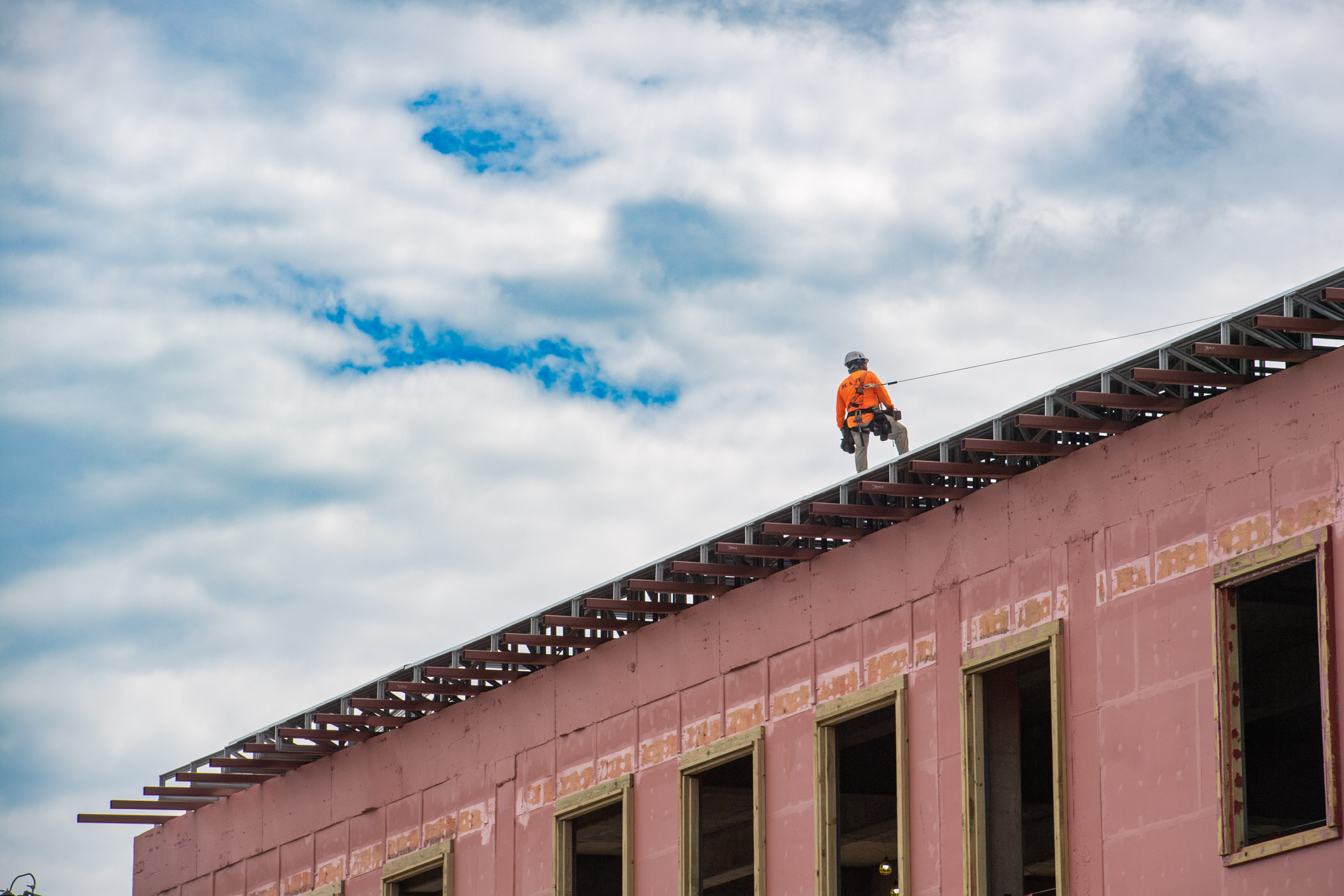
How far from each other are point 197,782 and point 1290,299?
68.2 ft

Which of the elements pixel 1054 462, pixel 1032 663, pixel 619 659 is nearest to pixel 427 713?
pixel 619 659

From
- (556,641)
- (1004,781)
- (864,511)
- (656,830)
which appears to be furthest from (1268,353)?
(556,641)

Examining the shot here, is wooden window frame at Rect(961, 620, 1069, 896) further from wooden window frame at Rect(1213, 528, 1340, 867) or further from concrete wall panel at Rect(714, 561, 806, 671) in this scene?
concrete wall panel at Rect(714, 561, 806, 671)

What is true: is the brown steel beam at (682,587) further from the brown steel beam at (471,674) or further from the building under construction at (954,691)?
the brown steel beam at (471,674)

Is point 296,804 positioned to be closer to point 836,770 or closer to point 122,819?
point 122,819

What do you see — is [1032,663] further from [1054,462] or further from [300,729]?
[300,729]

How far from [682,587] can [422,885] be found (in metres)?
7.23

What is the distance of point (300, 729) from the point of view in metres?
34.6

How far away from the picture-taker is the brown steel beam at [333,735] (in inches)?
1353

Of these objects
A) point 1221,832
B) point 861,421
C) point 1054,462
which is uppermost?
point 861,421

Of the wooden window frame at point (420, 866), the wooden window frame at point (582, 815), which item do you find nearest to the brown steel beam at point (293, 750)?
the wooden window frame at point (420, 866)

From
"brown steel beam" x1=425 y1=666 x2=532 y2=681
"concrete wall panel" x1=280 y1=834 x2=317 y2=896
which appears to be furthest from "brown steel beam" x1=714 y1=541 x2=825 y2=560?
"concrete wall panel" x1=280 y1=834 x2=317 y2=896

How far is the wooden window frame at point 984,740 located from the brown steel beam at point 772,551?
3.01 m

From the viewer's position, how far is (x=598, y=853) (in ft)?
100
